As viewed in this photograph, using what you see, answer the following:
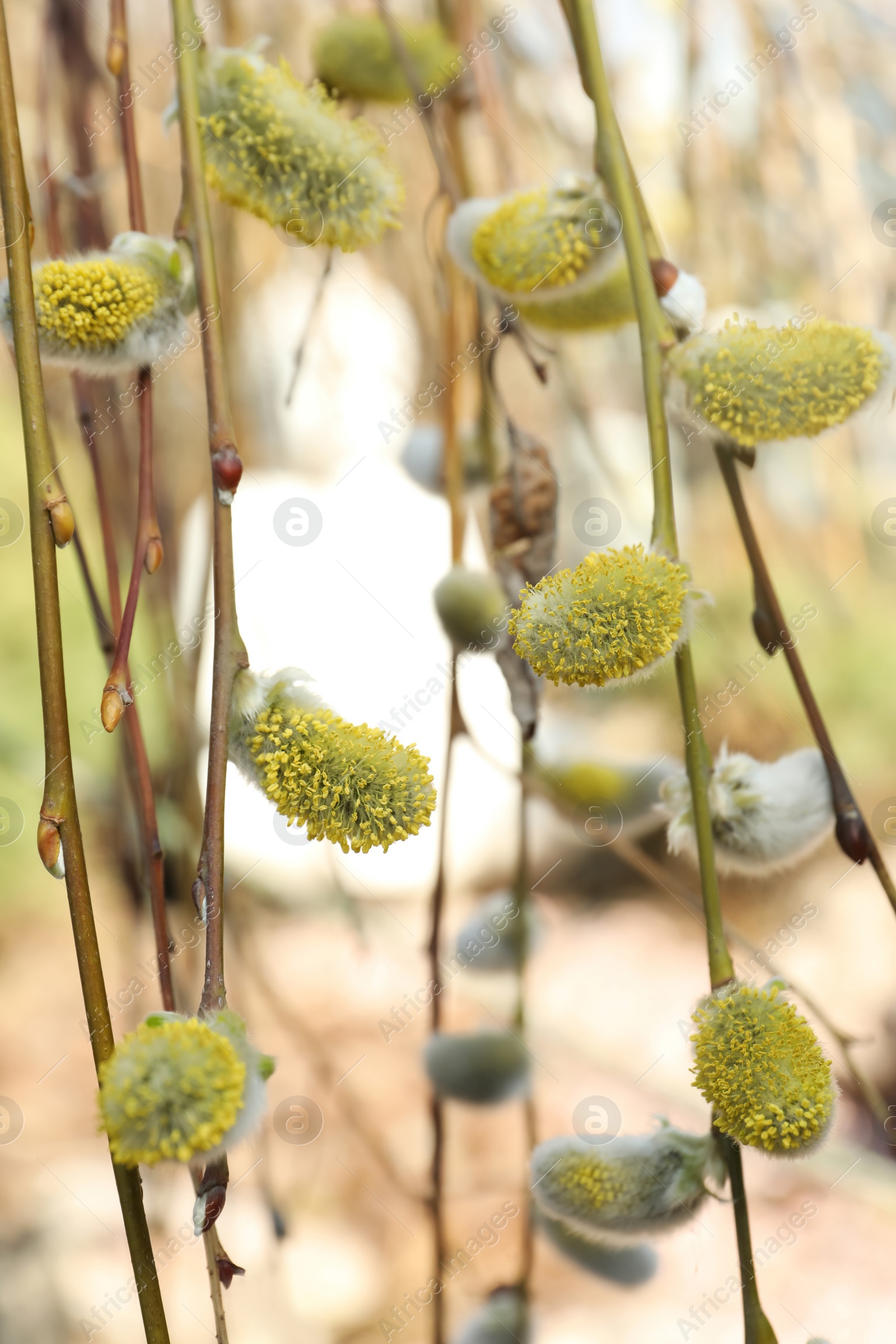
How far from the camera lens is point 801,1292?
86cm

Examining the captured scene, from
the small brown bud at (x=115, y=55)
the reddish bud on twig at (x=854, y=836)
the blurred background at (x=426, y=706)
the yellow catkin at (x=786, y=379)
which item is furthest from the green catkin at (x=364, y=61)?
the reddish bud on twig at (x=854, y=836)

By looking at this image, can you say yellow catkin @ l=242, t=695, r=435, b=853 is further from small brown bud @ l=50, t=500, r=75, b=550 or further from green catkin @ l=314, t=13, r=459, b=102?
green catkin @ l=314, t=13, r=459, b=102

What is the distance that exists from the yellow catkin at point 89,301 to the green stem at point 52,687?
0.02m

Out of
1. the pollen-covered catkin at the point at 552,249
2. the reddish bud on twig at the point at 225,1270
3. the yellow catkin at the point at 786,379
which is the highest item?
the pollen-covered catkin at the point at 552,249

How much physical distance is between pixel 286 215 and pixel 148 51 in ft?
1.84

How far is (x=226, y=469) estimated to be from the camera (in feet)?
0.92

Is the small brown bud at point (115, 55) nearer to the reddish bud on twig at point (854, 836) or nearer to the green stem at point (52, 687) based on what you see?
the green stem at point (52, 687)

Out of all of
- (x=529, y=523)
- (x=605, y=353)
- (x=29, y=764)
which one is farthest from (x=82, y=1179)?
(x=605, y=353)

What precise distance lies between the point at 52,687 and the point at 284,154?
21 cm

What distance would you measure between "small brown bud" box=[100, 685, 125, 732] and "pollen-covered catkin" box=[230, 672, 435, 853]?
0.03 meters

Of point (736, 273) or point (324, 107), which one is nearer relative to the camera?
point (324, 107)

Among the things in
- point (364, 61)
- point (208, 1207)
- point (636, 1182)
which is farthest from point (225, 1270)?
point (364, 61)

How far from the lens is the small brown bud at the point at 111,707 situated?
0.85 ft

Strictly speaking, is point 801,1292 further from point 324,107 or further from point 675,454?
point 324,107
